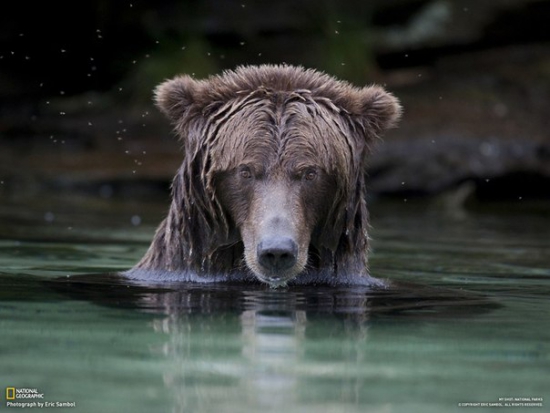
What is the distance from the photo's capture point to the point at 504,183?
16062mm

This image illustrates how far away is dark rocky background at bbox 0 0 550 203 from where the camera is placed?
A: 16.0m

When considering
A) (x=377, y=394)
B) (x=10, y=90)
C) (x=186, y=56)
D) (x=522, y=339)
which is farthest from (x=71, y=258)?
(x=10, y=90)

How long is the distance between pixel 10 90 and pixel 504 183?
7670mm

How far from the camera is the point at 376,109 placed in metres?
6.92

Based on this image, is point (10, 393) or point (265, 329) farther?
point (265, 329)

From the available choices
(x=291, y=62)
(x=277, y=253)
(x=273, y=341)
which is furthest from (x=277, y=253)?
(x=291, y=62)

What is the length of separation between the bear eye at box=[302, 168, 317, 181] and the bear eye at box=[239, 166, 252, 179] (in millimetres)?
301

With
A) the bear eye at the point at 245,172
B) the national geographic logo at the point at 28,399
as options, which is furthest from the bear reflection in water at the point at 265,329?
the bear eye at the point at 245,172

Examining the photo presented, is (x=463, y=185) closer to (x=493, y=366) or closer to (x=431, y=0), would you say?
(x=431, y=0)

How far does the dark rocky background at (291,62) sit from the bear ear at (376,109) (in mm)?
8870

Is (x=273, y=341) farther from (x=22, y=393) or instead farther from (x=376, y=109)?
(x=376, y=109)

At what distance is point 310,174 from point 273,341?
5.87ft

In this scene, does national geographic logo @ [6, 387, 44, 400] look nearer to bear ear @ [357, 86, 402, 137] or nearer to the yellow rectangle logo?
the yellow rectangle logo

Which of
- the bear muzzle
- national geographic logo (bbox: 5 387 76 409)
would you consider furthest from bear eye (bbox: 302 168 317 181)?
national geographic logo (bbox: 5 387 76 409)
